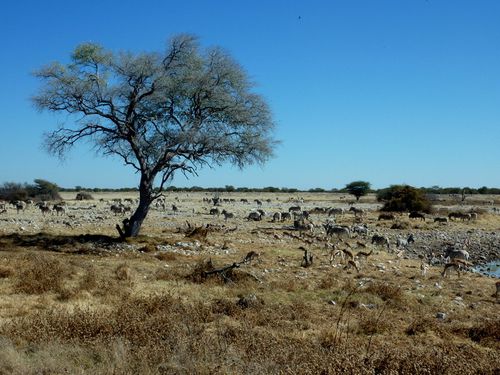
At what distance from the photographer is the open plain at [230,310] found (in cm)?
609

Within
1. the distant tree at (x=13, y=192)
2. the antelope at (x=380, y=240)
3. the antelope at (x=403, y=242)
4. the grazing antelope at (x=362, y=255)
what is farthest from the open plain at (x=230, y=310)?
the distant tree at (x=13, y=192)

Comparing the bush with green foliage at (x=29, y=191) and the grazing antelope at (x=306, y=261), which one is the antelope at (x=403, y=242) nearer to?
the grazing antelope at (x=306, y=261)

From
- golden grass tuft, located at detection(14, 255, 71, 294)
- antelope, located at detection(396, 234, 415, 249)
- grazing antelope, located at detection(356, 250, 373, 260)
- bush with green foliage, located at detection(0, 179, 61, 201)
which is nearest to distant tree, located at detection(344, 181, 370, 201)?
bush with green foliage, located at detection(0, 179, 61, 201)

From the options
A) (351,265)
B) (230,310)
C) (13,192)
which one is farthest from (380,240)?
(13,192)

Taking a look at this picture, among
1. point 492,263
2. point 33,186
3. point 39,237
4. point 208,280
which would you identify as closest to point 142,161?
point 39,237

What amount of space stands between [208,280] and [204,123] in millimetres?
9452

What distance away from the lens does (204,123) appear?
20578mm

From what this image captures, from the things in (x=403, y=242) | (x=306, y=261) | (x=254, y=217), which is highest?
(x=254, y=217)

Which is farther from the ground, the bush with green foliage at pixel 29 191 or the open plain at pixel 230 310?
the bush with green foliage at pixel 29 191

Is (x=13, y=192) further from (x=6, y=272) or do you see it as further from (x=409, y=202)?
(x=6, y=272)

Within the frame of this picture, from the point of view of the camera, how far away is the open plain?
609 cm

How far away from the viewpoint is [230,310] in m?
9.65

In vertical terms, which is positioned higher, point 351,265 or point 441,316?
point 351,265

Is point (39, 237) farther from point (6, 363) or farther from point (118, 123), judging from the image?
point (6, 363)
